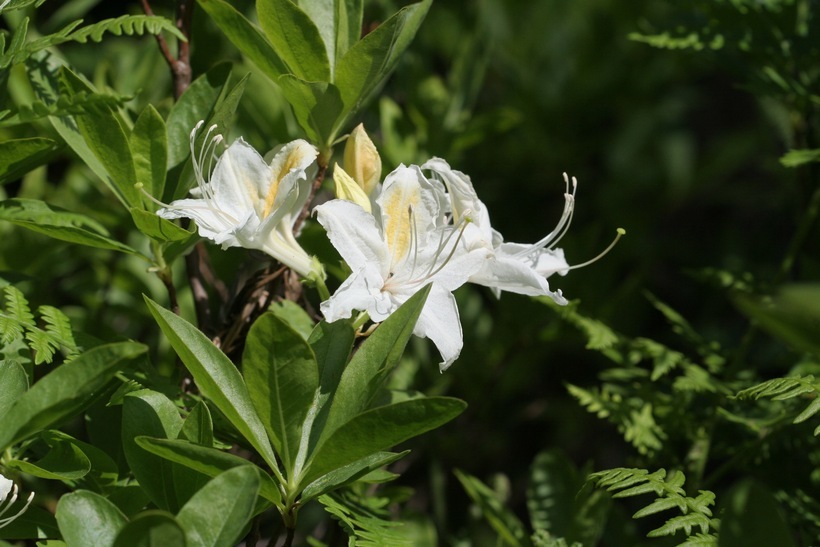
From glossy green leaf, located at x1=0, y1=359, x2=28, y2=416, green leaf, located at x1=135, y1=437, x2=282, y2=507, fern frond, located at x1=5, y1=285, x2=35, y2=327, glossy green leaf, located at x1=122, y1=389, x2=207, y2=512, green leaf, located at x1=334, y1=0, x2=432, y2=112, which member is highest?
green leaf, located at x1=334, y1=0, x2=432, y2=112

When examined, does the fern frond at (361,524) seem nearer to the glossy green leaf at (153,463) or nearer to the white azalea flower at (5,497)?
the glossy green leaf at (153,463)

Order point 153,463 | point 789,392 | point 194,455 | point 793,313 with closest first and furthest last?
point 793,313 < point 194,455 < point 153,463 < point 789,392

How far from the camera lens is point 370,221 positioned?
1.04 m

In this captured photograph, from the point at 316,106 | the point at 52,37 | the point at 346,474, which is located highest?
the point at 52,37

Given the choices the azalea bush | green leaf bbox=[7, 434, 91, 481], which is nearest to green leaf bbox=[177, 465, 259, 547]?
the azalea bush

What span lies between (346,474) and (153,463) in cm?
22

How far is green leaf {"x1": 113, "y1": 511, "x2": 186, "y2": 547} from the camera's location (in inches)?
28.7

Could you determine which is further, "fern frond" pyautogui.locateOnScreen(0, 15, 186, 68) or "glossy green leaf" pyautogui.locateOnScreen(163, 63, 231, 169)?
"glossy green leaf" pyautogui.locateOnScreen(163, 63, 231, 169)

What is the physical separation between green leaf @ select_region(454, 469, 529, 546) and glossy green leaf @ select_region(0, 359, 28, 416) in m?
0.73

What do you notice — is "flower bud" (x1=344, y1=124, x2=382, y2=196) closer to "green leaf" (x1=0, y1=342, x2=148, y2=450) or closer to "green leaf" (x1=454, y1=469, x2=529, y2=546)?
"green leaf" (x1=0, y1=342, x2=148, y2=450)

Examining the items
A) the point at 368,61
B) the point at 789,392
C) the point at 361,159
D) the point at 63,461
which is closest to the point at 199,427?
the point at 63,461

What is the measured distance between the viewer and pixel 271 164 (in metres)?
1.08

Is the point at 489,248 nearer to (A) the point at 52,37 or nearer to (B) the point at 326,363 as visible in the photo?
(B) the point at 326,363

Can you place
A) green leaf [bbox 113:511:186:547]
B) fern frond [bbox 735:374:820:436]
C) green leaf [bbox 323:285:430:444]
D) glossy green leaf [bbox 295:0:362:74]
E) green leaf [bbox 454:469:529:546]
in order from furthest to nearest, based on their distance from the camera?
green leaf [bbox 454:469:529:546] < glossy green leaf [bbox 295:0:362:74] < fern frond [bbox 735:374:820:436] < green leaf [bbox 323:285:430:444] < green leaf [bbox 113:511:186:547]
